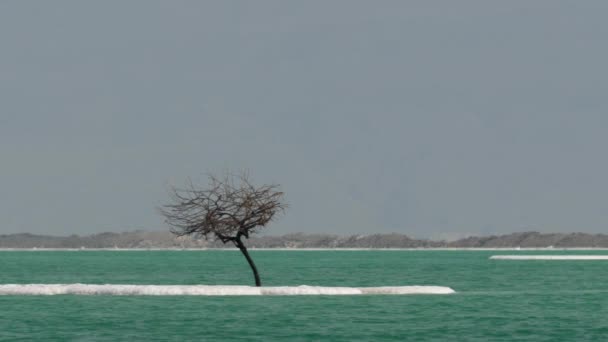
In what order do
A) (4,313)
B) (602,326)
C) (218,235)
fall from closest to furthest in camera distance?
1. (602,326)
2. (4,313)
3. (218,235)

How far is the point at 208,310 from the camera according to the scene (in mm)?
58438

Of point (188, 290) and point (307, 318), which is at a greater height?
point (188, 290)

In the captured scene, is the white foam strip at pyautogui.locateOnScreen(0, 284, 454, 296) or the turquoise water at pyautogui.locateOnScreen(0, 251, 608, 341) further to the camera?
the white foam strip at pyautogui.locateOnScreen(0, 284, 454, 296)

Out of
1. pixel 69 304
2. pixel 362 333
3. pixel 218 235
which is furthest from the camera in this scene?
pixel 218 235

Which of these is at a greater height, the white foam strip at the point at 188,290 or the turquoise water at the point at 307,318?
the white foam strip at the point at 188,290

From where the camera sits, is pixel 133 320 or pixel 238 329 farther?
pixel 133 320

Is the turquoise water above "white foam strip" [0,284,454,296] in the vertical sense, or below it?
below

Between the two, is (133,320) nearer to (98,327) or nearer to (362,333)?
(98,327)

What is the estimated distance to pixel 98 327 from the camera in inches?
1969

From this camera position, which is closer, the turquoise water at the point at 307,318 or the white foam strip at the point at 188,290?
the turquoise water at the point at 307,318

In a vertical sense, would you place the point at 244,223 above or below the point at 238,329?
above

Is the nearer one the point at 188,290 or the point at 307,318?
the point at 307,318

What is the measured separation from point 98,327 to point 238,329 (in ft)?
19.5

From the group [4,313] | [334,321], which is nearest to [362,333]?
[334,321]
